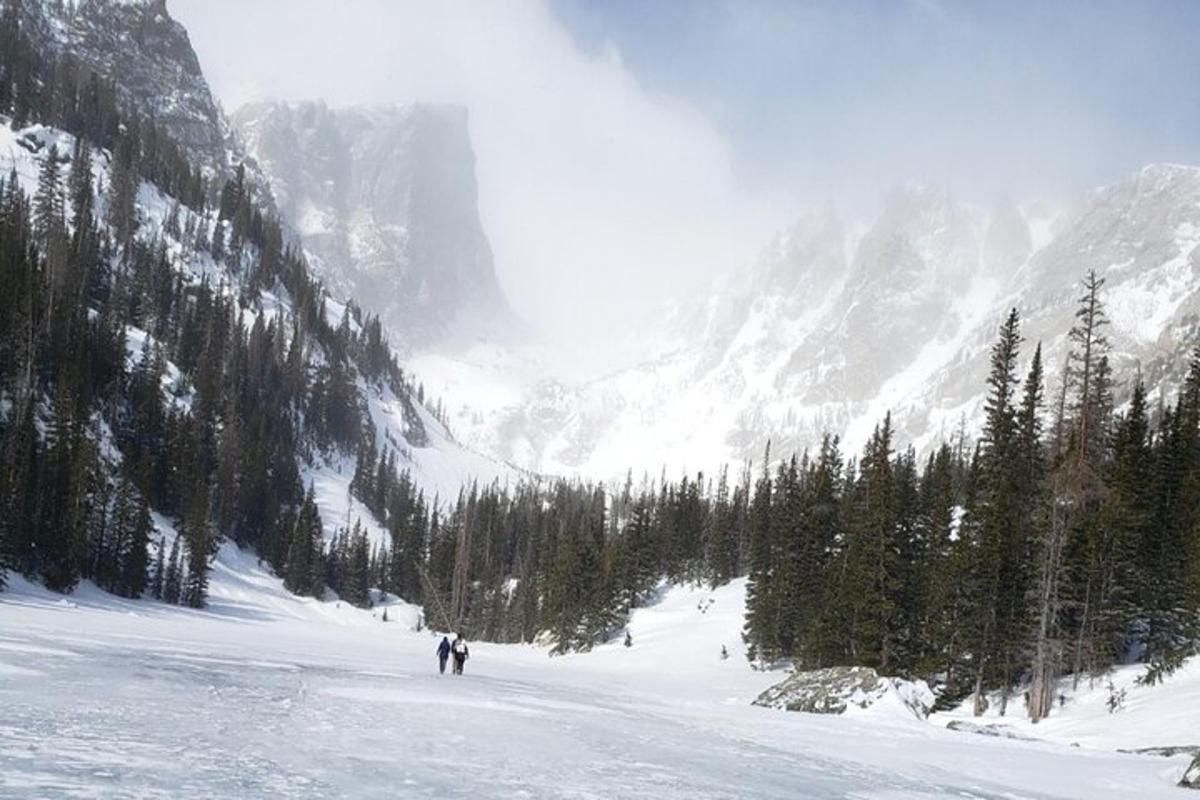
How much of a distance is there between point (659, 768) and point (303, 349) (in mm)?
167489

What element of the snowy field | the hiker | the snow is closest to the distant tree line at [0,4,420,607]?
the hiker

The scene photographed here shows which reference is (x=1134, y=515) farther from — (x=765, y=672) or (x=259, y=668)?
(x=259, y=668)

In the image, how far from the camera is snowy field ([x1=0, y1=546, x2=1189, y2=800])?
9.20m

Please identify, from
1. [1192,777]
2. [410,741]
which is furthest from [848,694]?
[410,741]

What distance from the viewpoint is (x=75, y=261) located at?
331 feet

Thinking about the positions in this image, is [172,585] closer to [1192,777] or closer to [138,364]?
[138,364]

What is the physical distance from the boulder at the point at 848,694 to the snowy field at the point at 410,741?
1.05 meters

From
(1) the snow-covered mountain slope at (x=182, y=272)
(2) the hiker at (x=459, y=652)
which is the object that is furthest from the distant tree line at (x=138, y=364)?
(2) the hiker at (x=459, y=652)

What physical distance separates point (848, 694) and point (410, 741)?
21332mm

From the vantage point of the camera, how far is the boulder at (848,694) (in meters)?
29.4

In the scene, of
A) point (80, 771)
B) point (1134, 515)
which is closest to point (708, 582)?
point (1134, 515)

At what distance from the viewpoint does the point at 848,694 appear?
29859 mm

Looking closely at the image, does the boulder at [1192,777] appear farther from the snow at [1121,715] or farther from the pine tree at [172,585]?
the pine tree at [172,585]

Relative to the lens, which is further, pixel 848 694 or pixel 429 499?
pixel 429 499
